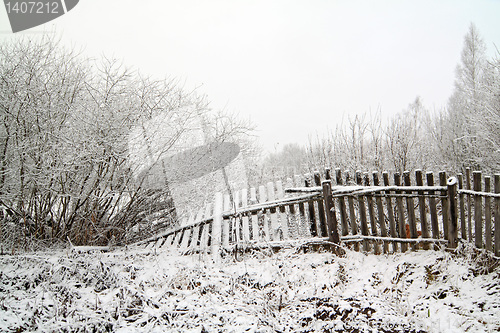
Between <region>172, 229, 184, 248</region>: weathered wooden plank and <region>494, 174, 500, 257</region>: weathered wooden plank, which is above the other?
<region>494, 174, 500, 257</region>: weathered wooden plank

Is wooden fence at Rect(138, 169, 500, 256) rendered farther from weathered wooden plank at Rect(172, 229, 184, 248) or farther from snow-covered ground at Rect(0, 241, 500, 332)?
snow-covered ground at Rect(0, 241, 500, 332)

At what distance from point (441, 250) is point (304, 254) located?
193cm

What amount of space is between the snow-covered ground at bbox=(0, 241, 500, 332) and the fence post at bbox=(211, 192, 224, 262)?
68 cm

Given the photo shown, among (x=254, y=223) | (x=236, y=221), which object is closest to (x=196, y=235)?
(x=236, y=221)

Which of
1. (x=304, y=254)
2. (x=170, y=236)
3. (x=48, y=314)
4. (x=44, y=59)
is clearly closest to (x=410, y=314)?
(x=304, y=254)

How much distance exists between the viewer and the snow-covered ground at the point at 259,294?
9.16 ft

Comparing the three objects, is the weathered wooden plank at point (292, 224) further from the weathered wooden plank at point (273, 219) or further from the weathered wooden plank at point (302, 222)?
the weathered wooden plank at point (273, 219)

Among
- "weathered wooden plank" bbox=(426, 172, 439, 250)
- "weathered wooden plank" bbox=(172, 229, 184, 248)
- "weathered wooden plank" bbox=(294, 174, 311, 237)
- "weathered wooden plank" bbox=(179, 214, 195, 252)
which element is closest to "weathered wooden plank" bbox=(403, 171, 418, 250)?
"weathered wooden plank" bbox=(426, 172, 439, 250)

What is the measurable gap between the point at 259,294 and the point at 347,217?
2.43m

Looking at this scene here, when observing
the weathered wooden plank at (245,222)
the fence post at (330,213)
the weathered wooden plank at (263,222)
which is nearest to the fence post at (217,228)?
the weathered wooden plank at (245,222)

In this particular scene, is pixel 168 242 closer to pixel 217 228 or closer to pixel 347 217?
pixel 217 228

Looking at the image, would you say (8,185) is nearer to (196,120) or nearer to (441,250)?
(196,120)

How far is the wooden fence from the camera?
3.80 meters

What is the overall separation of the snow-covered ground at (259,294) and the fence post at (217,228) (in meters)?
0.68
